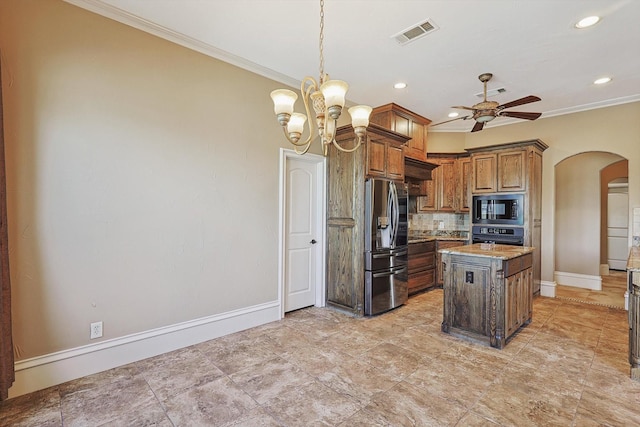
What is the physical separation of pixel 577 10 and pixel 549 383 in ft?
10.2

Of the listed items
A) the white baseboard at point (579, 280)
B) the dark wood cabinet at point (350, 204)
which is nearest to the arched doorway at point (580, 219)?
the white baseboard at point (579, 280)

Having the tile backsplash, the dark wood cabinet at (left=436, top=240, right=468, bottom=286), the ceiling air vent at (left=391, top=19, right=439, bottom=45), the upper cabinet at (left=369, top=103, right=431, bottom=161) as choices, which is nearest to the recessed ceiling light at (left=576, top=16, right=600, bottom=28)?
the ceiling air vent at (left=391, top=19, right=439, bottom=45)

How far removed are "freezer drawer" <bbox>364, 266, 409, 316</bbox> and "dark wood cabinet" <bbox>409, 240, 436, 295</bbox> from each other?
61 centimetres

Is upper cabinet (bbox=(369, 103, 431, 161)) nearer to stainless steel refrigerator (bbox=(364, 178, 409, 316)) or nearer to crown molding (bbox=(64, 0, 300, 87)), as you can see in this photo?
stainless steel refrigerator (bbox=(364, 178, 409, 316))

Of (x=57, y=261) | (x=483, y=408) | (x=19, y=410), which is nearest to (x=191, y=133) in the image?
(x=57, y=261)

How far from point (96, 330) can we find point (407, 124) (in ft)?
16.5

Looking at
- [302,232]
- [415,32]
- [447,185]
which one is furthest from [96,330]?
[447,185]

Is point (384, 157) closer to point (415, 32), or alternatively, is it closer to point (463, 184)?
point (415, 32)

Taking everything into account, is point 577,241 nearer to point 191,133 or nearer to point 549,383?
point 549,383

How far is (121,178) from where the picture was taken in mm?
2684

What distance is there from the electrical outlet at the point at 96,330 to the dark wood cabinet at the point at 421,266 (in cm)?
412

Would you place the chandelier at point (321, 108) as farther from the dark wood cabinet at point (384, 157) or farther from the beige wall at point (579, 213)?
the beige wall at point (579, 213)

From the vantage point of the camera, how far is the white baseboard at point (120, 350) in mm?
2303

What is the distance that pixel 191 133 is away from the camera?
3.09m
